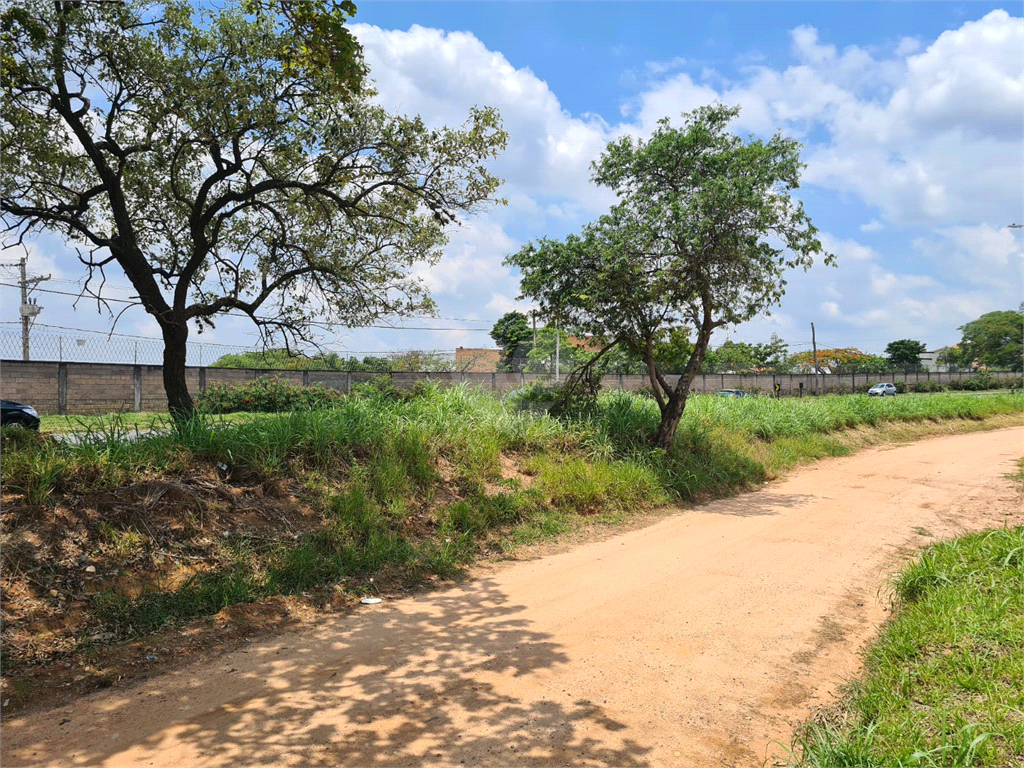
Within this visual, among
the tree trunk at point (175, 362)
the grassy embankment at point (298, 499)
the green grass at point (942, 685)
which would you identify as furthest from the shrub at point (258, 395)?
the green grass at point (942, 685)

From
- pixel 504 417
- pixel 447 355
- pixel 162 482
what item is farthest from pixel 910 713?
pixel 447 355

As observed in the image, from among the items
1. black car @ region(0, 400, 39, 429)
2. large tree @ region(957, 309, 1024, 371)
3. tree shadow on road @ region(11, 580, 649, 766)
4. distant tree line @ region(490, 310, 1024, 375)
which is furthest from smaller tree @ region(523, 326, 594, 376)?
large tree @ region(957, 309, 1024, 371)

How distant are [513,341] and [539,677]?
113 ft

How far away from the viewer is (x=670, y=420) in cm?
1177

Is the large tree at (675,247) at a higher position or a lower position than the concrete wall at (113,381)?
higher

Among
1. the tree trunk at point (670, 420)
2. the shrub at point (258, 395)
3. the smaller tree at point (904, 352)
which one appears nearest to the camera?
the tree trunk at point (670, 420)

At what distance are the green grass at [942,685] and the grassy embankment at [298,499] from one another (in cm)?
388

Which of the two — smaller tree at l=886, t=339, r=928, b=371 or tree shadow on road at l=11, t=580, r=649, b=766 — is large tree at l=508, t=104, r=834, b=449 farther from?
smaller tree at l=886, t=339, r=928, b=371

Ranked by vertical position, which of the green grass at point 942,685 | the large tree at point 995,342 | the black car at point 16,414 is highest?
the large tree at point 995,342

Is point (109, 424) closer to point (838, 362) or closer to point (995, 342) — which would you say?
point (838, 362)

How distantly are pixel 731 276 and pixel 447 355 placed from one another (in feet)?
45.4

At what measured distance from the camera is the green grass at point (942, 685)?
3002mm

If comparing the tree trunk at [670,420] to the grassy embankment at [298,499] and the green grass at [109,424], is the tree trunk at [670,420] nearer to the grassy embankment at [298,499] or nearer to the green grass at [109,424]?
the grassy embankment at [298,499]

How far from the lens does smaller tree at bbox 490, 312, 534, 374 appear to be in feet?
77.9
